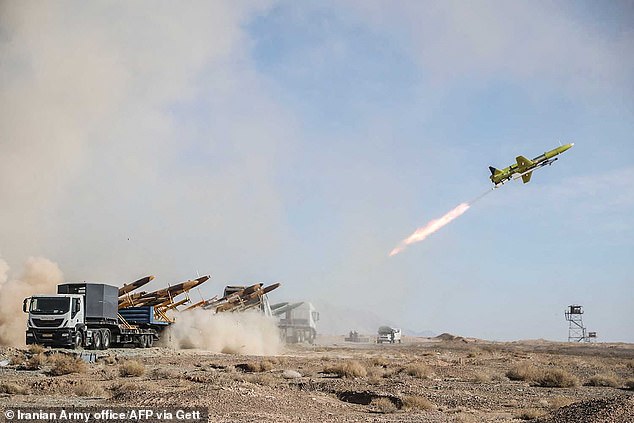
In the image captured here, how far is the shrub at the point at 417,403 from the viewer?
18516 mm

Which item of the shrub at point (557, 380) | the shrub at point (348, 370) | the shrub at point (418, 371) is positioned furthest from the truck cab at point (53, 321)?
the shrub at point (557, 380)

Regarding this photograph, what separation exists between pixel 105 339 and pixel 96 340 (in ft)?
3.75

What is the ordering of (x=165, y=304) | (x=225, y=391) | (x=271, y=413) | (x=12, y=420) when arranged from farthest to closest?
1. (x=165, y=304)
2. (x=225, y=391)
3. (x=271, y=413)
4. (x=12, y=420)

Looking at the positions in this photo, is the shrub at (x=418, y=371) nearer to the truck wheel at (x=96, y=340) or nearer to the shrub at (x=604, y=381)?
the shrub at (x=604, y=381)

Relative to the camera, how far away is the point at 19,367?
26641 mm

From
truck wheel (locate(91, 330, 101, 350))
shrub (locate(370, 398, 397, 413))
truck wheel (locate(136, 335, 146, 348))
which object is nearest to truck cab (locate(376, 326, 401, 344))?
truck wheel (locate(136, 335, 146, 348))

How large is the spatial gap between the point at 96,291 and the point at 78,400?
66.8 feet

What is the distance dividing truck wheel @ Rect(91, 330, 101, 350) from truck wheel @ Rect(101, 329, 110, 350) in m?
0.35

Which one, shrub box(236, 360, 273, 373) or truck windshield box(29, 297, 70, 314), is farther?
truck windshield box(29, 297, 70, 314)

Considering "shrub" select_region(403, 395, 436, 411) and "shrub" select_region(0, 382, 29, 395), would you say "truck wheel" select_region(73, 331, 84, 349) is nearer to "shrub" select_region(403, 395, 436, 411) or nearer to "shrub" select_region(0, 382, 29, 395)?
"shrub" select_region(0, 382, 29, 395)

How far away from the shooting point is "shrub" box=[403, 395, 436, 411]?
18516 millimetres

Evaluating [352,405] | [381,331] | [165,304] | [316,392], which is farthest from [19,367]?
[381,331]

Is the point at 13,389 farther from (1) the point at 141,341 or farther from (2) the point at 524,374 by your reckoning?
(1) the point at 141,341

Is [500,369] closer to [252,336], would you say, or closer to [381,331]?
[252,336]
